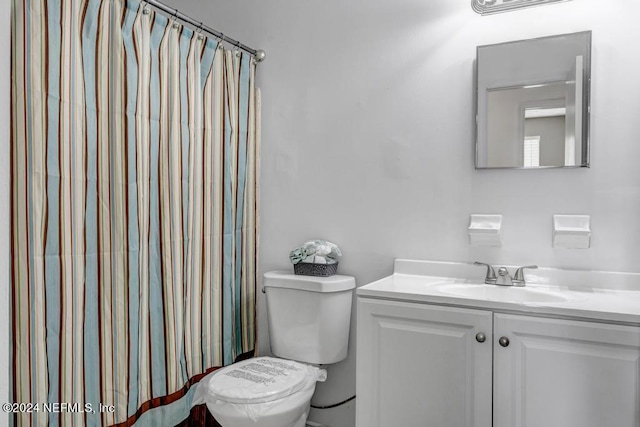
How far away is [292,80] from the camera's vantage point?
2312mm

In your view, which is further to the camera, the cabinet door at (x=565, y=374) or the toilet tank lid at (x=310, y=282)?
the toilet tank lid at (x=310, y=282)

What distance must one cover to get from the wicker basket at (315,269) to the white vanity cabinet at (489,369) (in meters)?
0.44

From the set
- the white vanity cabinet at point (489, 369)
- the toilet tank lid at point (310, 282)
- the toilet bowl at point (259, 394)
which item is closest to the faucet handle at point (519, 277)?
the white vanity cabinet at point (489, 369)

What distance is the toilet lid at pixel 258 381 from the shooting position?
1.67 meters

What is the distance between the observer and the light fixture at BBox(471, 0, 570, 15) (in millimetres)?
1748

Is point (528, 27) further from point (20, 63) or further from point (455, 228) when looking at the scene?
point (20, 63)

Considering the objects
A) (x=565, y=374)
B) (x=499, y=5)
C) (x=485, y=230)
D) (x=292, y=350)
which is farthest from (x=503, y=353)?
(x=499, y=5)

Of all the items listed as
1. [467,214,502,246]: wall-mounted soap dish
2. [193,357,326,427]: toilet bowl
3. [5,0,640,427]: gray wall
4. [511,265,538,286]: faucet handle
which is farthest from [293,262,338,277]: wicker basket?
[511,265,538,286]: faucet handle

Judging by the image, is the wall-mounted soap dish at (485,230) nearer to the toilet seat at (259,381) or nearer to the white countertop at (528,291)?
the white countertop at (528,291)

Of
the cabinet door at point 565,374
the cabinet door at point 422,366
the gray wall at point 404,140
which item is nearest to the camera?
the cabinet door at point 565,374

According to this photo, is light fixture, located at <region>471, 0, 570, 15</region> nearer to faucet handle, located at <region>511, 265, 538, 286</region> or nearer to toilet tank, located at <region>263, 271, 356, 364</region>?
faucet handle, located at <region>511, 265, 538, 286</region>

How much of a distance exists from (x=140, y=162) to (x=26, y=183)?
0.42 metres

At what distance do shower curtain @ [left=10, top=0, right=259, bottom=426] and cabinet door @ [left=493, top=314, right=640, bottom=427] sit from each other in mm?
1216

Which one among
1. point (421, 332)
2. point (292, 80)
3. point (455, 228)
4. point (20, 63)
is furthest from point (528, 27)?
point (20, 63)
